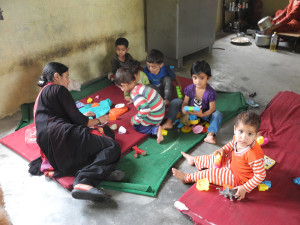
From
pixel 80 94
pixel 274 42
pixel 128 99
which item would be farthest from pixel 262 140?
pixel 274 42

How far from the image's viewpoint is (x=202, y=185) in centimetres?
225

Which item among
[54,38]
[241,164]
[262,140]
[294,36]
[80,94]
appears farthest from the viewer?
[294,36]

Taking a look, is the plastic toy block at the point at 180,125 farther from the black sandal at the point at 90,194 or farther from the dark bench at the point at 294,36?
the dark bench at the point at 294,36

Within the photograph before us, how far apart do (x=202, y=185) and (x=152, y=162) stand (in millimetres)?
637

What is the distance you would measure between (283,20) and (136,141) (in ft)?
15.6

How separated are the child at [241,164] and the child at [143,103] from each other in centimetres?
77

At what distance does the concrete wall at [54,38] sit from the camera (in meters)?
3.54

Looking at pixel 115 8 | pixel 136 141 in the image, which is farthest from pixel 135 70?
pixel 115 8

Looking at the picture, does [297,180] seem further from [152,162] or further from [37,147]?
[37,147]

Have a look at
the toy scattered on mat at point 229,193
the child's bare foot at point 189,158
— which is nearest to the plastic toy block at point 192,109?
the child's bare foot at point 189,158

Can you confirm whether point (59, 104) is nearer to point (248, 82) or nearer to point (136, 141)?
point (136, 141)

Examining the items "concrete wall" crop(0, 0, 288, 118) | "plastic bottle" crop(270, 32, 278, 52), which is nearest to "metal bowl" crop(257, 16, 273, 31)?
"plastic bottle" crop(270, 32, 278, 52)

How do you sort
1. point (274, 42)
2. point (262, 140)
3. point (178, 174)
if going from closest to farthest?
point (178, 174), point (262, 140), point (274, 42)

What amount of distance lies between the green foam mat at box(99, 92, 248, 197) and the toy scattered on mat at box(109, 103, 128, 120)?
671 mm
